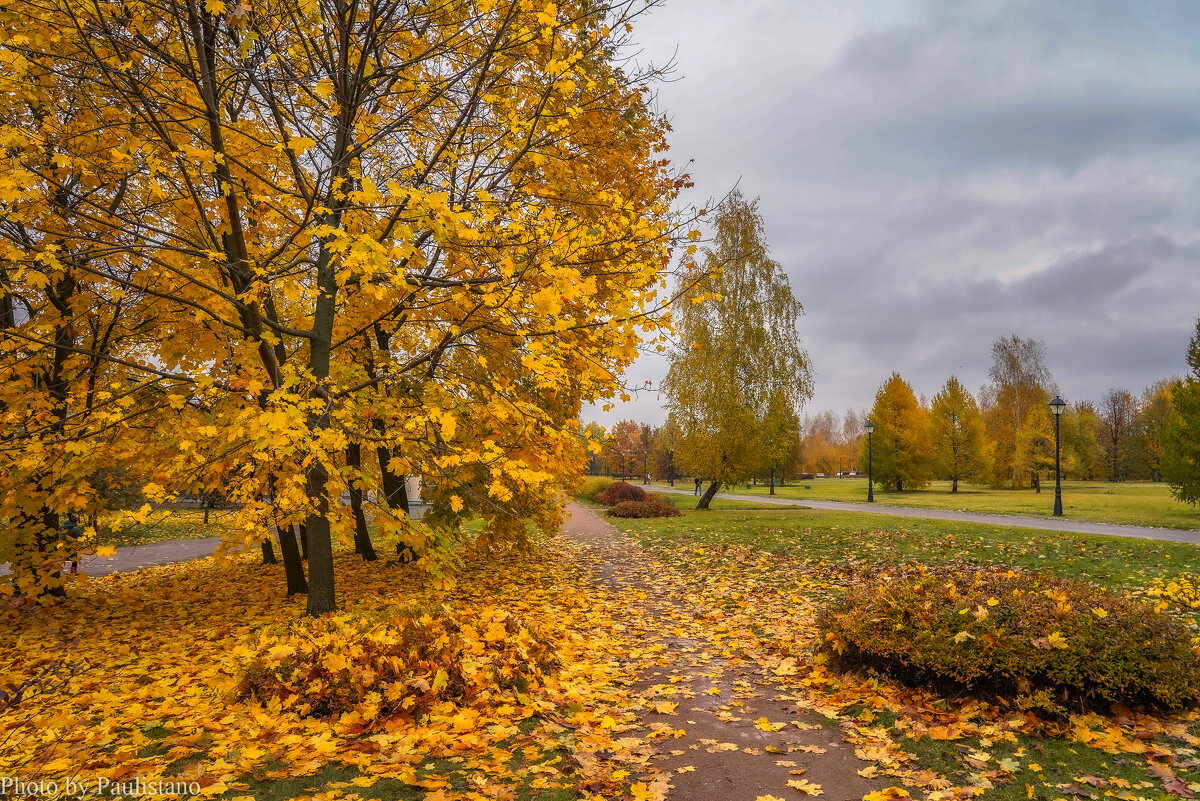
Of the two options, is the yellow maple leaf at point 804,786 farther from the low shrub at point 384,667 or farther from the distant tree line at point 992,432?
the distant tree line at point 992,432

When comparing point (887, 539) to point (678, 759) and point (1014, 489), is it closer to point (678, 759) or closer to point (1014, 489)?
point (678, 759)

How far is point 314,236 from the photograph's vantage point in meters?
5.80

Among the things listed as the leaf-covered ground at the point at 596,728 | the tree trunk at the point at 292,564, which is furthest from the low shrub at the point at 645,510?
the tree trunk at the point at 292,564

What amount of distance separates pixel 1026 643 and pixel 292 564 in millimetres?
9239

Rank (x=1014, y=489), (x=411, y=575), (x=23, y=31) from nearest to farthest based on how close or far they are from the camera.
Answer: (x=23, y=31) < (x=411, y=575) < (x=1014, y=489)

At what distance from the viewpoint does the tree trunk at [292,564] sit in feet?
29.3

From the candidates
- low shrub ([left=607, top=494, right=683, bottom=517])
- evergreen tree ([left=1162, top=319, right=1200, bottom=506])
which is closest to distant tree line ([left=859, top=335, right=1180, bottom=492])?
evergreen tree ([left=1162, top=319, right=1200, bottom=506])

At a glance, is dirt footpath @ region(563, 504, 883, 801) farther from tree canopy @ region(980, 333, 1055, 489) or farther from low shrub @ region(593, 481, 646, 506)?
tree canopy @ region(980, 333, 1055, 489)

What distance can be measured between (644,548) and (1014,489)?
42258 millimetres

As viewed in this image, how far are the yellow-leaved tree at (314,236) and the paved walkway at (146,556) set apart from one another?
23.8 ft

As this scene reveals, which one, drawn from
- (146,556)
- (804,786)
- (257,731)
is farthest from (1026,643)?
(146,556)

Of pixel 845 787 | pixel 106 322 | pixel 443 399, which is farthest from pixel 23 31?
pixel 845 787

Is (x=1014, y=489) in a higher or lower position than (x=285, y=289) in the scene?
lower

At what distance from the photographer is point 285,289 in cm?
573
